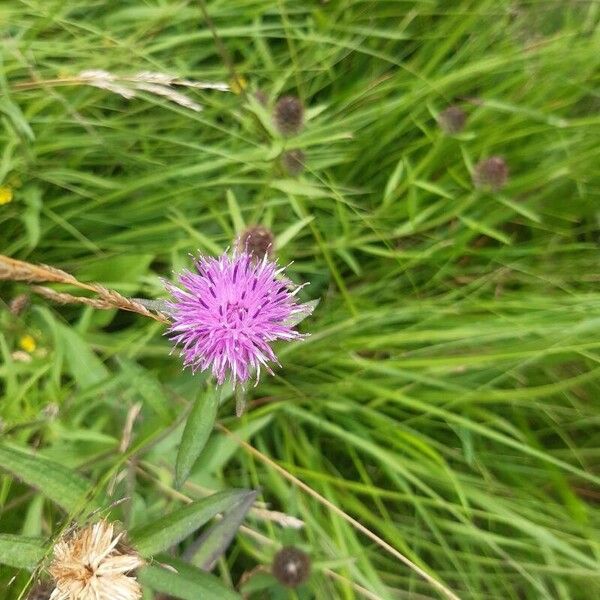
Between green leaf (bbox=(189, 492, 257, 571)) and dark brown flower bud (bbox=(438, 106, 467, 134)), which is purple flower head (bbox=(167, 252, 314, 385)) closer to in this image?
green leaf (bbox=(189, 492, 257, 571))

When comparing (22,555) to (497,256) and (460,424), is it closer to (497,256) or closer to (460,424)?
(460,424)

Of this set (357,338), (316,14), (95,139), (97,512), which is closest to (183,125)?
(95,139)

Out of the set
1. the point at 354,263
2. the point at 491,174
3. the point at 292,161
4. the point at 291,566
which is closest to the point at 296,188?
the point at 292,161

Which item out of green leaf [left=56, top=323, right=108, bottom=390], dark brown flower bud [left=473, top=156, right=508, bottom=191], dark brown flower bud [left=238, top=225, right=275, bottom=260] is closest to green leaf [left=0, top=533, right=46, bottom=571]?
green leaf [left=56, top=323, right=108, bottom=390]

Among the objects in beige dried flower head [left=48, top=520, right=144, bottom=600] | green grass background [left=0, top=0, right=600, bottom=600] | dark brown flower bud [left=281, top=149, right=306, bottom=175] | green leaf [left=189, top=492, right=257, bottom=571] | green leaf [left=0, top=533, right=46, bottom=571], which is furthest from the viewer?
dark brown flower bud [left=281, top=149, right=306, bottom=175]

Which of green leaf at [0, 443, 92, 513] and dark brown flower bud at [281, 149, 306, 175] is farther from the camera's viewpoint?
dark brown flower bud at [281, 149, 306, 175]

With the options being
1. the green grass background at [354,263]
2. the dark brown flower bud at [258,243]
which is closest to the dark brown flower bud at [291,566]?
the green grass background at [354,263]

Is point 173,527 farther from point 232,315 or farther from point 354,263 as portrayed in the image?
point 354,263
